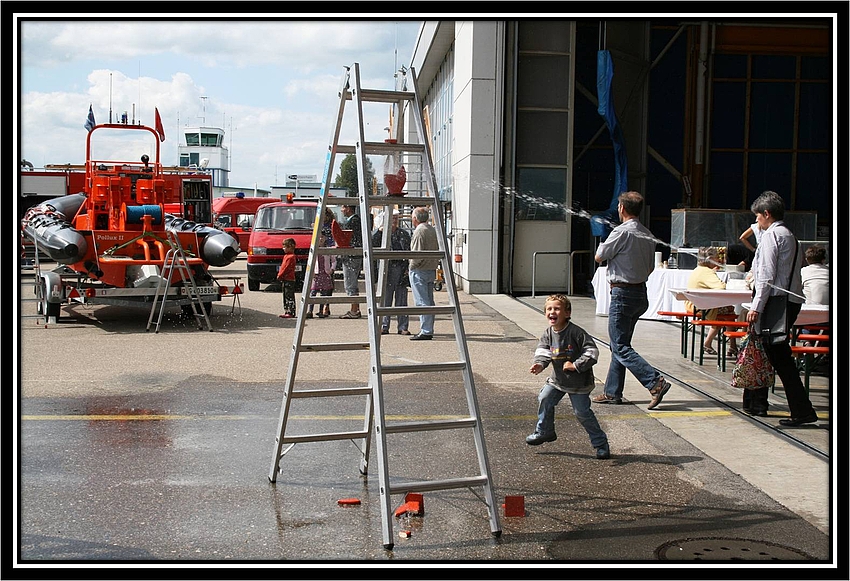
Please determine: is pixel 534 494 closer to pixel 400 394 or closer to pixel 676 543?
pixel 676 543

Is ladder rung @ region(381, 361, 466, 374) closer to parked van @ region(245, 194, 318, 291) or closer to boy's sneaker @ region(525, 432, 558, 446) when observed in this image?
boy's sneaker @ region(525, 432, 558, 446)

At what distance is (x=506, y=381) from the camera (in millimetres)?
9805

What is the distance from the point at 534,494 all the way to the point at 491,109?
621 inches

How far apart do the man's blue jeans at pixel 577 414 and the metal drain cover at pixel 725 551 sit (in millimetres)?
1697

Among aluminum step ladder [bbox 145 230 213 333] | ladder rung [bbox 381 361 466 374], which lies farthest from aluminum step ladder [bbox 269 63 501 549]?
aluminum step ladder [bbox 145 230 213 333]

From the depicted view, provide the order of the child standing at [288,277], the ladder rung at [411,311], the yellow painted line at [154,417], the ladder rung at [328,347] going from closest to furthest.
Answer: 1. the ladder rung at [411,311]
2. the ladder rung at [328,347]
3. the yellow painted line at [154,417]
4. the child standing at [288,277]

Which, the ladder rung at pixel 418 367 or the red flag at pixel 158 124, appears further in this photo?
the red flag at pixel 158 124

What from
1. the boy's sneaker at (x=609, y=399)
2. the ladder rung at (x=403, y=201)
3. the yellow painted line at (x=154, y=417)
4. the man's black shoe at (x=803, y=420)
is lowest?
the yellow painted line at (x=154, y=417)

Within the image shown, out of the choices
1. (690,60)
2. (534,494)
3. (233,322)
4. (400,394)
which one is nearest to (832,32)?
(534,494)

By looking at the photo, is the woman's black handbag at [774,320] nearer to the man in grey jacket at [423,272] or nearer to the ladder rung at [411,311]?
the ladder rung at [411,311]

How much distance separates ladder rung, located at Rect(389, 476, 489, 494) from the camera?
4.80 metres

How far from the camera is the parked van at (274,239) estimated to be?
2148 centimetres

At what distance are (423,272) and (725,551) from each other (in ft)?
27.7

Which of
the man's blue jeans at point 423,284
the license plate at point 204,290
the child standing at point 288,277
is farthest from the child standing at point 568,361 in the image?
the child standing at point 288,277
